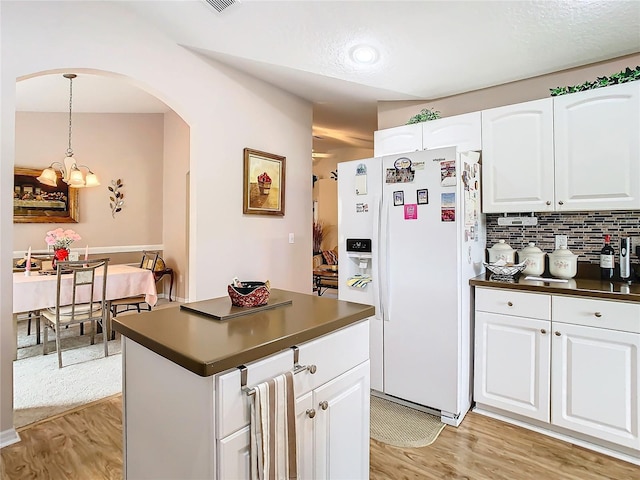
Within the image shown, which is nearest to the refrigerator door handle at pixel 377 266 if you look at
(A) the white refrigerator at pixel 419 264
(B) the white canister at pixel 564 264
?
(A) the white refrigerator at pixel 419 264

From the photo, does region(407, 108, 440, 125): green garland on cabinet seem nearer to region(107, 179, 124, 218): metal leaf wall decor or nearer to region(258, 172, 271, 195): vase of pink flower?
region(258, 172, 271, 195): vase of pink flower

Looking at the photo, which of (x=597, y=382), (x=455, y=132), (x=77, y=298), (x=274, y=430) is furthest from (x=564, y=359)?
(x=77, y=298)

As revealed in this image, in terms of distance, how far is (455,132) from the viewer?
2773 millimetres

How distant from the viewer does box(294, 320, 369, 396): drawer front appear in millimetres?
1260

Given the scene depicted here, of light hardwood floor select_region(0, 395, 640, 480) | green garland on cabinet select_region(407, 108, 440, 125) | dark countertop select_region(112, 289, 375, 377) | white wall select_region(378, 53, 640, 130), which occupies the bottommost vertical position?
light hardwood floor select_region(0, 395, 640, 480)

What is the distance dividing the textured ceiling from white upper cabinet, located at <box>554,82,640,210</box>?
0.42 metres

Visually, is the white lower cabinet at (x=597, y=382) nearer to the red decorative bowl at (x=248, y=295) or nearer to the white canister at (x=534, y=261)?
the white canister at (x=534, y=261)

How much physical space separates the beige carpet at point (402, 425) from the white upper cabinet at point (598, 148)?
1.66m

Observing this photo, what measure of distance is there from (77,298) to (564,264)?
4.16 m

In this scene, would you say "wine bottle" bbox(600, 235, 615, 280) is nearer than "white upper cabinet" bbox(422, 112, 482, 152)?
Yes

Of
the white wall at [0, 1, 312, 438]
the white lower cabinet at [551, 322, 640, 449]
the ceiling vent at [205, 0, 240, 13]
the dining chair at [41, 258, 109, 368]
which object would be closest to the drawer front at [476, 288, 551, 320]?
the white lower cabinet at [551, 322, 640, 449]

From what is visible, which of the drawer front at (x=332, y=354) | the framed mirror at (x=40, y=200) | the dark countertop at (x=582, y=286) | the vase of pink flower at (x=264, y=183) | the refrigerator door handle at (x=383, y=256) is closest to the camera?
the drawer front at (x=332, y=354)

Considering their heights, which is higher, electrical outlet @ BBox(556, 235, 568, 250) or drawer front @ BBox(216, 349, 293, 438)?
electrical outlet @ BBox(556, 235, 568, 250)

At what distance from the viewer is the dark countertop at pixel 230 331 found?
1015mm
